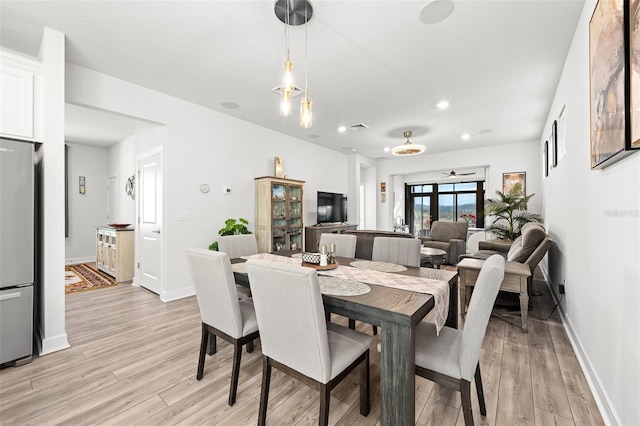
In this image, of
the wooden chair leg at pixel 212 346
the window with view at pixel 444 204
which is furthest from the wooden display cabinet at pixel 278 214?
the window with view at pixel 444 204

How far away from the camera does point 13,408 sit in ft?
5.59

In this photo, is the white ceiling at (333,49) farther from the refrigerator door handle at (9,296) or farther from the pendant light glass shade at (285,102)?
the refrigerator door handle at (9,296)

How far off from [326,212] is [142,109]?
377 centimetres

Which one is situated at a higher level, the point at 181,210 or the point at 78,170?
the point at 78,170

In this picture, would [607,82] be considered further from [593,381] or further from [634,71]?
[593,381]

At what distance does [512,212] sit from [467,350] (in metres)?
5.74

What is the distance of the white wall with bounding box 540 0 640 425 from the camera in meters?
1.30

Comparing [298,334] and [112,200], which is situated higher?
[112,200]

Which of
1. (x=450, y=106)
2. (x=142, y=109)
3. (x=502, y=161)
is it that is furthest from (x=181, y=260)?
(x=502, y=161)

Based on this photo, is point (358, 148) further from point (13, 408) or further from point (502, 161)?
point (13, 408)

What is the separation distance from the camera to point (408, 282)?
180 centimetres

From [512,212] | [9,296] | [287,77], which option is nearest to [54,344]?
[9,296]

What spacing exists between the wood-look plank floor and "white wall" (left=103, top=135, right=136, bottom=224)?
367 centimetres

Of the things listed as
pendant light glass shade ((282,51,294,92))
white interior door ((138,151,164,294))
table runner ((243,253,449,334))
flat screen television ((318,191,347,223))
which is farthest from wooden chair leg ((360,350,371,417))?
flat screen television ((318,191,347,223))
